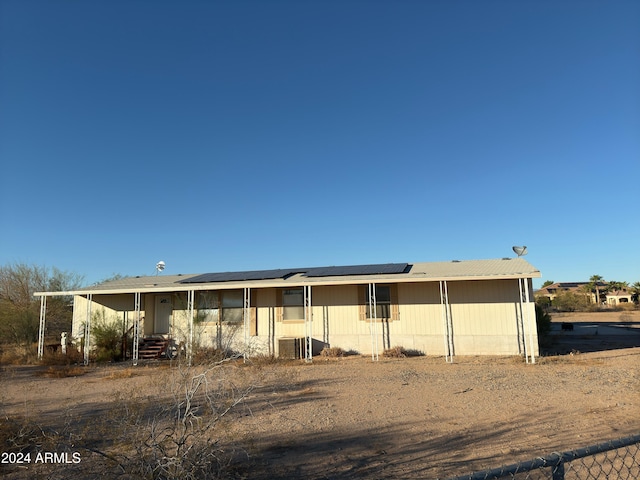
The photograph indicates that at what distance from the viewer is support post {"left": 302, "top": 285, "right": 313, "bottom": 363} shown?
49.2 ft

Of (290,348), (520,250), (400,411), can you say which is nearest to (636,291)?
(520,250)

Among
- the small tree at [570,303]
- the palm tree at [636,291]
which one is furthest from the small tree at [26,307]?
the palm tree at [636,291]

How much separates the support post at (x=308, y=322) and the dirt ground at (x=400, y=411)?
54.6 inches

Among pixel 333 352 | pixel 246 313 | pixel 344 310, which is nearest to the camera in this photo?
pixel 333 352

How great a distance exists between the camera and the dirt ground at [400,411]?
5.20 metres

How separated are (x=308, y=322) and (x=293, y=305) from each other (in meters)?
1.10

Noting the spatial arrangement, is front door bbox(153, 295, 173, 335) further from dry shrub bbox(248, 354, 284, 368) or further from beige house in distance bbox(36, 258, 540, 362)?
Answer: dry shrub bbox(248, 354, 284, 368)

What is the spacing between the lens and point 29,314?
19.7 m

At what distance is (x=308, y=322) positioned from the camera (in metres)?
16.2

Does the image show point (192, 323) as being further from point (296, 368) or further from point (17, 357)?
point (17, 357)

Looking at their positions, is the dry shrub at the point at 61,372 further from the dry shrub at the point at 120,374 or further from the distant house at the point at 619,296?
the distant house at the point at 619,296

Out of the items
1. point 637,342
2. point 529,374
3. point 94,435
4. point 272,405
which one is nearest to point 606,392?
point 529,374

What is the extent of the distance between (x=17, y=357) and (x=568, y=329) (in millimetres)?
28454

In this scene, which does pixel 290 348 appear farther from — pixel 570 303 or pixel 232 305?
pixel 570 303
